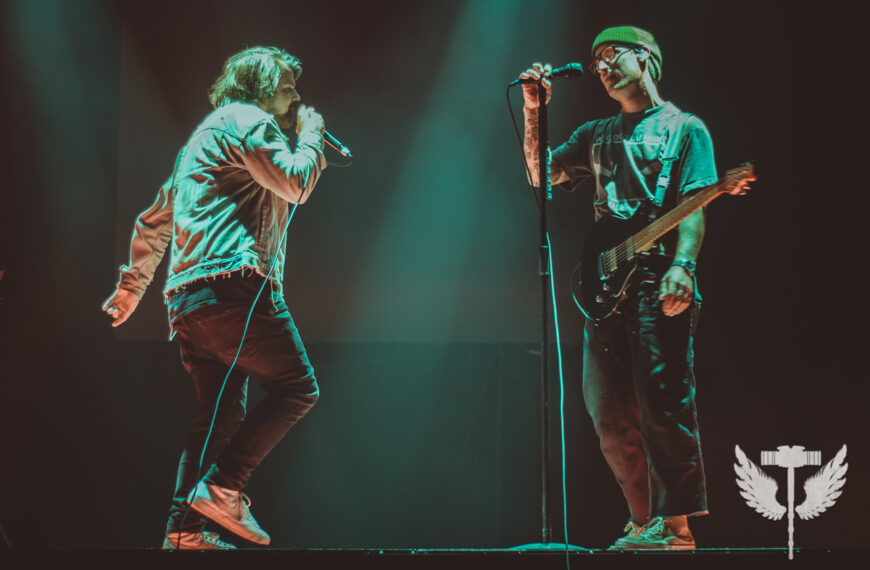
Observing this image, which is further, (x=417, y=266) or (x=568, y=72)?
(x=417, y=266)

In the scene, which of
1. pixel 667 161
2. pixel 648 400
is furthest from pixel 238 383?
pixel 667 161

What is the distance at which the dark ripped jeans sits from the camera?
99.8 inches

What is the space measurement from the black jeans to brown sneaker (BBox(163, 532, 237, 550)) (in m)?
0.02

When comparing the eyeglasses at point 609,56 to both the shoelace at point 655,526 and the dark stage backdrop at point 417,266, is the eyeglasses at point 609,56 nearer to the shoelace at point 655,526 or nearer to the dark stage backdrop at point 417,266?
the dark stage backdrop at point 417,266

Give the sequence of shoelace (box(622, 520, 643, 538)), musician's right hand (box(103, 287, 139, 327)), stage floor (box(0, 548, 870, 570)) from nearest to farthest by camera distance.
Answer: stage floor (box(0, 548, 870, 570)), shoelace (box(622, 520, 643, 538)), musician's right hand (box(103, 287, 139, 327))

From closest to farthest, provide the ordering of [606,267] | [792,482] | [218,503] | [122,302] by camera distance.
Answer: [218,503] → [606,267] → [122,302] → [792,482]

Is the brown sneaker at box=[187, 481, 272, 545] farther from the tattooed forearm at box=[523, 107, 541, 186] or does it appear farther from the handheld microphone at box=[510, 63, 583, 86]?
the handheld microphone at box=[510, 63, 583, 86]

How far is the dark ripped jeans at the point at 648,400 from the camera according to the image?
2.54m

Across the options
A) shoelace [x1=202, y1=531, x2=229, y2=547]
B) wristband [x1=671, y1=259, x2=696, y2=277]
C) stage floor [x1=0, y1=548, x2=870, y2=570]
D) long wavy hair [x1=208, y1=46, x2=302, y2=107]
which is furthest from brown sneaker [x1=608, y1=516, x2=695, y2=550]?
long wavy hair [x1=208, y1=46, x2=302, y2=107]

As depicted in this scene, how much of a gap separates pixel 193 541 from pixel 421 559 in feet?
2.65

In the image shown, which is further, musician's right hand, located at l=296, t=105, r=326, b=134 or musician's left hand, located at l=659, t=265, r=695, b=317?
musician's right hand, located at l=296, t=105, r=326, b=134

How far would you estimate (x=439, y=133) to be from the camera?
151 inches

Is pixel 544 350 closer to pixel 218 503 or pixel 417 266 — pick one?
pixel 218 503

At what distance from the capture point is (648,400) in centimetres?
259
